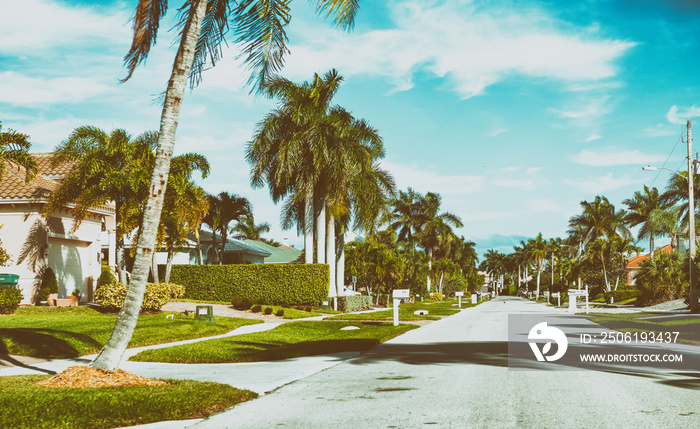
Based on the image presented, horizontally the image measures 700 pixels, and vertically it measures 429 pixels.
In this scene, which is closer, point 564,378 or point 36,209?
point 564,378

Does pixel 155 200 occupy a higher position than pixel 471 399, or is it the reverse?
pixel 155 200

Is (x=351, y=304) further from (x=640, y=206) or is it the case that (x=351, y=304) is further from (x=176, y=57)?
(x=640, y=206)

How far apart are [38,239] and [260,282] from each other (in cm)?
1346

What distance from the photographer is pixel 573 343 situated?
51.0 ft

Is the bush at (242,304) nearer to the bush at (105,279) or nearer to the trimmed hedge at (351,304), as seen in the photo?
the bush at (105,279)

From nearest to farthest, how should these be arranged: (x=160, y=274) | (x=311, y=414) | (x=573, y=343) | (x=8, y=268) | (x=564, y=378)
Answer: (x=311, y=414) → (x=564, y=378) → (x=573, y=343) → (x=8, y=268) → (x=160, y=274)

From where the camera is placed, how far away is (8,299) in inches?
862

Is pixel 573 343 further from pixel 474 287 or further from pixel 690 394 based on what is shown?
pixel 474 287

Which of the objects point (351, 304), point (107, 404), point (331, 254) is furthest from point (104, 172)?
point (107, 404)

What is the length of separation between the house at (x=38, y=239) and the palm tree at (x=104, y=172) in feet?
3.63

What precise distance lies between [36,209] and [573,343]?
73.0ft

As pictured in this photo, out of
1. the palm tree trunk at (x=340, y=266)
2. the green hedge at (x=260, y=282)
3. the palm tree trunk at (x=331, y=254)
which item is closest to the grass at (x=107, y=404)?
the green hedge at (x=260, y=282)

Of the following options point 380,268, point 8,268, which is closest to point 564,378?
point 8,268

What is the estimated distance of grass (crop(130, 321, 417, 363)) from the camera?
13273 millimetres
